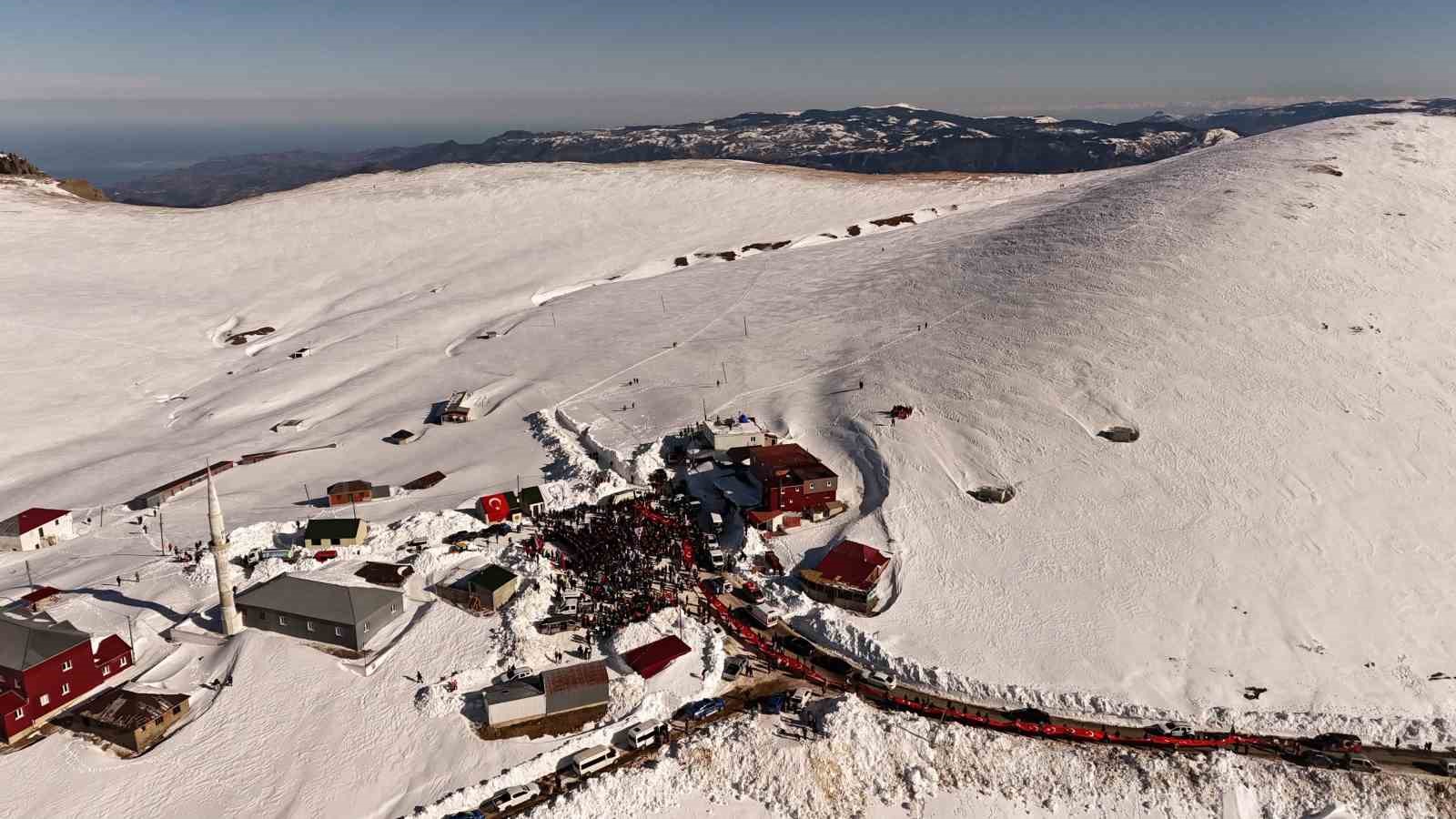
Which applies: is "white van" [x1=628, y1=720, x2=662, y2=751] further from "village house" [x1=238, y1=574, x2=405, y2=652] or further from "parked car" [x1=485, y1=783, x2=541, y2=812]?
"village house" [x1=238, y1=574, x2=405, y2=652]

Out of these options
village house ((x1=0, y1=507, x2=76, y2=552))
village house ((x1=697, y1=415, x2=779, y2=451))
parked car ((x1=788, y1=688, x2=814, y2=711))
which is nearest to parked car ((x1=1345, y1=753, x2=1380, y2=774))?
parked car ((x1=788, y1=688, x2=814, y2=711))

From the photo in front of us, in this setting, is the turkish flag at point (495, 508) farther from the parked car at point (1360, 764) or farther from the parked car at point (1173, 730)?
the parked car at point (1360, 764)

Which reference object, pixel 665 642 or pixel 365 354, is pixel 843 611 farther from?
pixel 365 354

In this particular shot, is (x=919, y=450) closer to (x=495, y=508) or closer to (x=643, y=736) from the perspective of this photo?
(x=643, y=736)

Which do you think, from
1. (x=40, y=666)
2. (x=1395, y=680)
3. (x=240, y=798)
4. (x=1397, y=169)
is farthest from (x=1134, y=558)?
(x=1397, y=169)

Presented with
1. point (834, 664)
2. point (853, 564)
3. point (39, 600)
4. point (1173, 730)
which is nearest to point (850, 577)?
point (853, 564)
